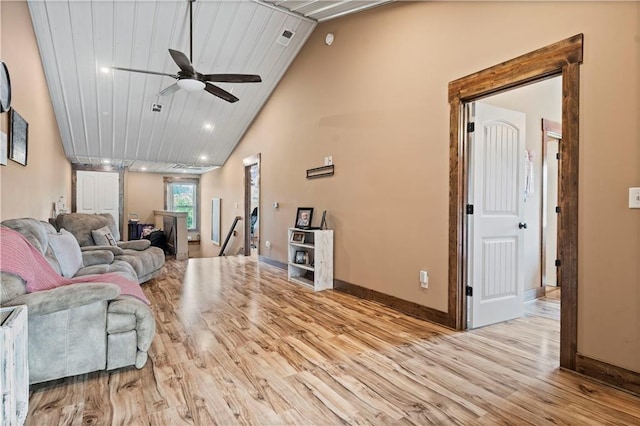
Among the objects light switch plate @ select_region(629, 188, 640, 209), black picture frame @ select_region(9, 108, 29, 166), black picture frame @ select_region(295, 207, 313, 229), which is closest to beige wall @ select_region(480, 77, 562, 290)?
light switch plate @ select_region(629, 188, 640, 209)

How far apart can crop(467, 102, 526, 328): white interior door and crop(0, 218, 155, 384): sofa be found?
8.80 ft

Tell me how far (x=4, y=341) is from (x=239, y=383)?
1174 millimetres

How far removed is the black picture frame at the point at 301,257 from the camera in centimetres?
490

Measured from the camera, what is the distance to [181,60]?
348 centimetres

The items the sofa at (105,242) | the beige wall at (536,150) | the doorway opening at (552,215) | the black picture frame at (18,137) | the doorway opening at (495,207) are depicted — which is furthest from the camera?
the doorway opening at (552,215)

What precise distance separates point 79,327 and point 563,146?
3.35 metres

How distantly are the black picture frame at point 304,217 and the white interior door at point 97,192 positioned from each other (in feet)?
20.2

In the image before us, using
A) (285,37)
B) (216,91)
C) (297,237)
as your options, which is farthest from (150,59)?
(297,237)

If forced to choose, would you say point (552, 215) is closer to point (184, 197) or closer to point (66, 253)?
point (66, 253)

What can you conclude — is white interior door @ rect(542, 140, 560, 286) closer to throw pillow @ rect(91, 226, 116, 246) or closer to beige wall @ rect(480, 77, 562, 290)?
beige wall @ rect(480, 77, 562, 290)

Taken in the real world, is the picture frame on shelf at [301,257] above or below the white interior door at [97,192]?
→ below

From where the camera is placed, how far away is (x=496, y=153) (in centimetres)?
321

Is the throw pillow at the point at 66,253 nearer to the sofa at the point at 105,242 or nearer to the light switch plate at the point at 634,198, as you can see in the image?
the sofa at the point at 105,242

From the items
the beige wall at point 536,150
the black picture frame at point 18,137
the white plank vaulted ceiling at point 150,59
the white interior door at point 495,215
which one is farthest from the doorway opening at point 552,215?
the black picture frame at point 18,137
